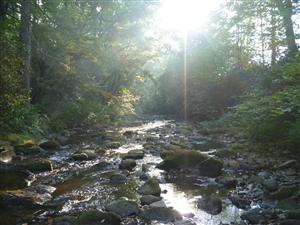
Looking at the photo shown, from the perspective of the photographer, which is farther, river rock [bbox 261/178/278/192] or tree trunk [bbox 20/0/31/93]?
tree trunk [bbox 20/0/31/93]

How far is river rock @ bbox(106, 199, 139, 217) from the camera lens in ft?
21.2

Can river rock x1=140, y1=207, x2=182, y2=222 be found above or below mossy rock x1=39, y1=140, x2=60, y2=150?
below

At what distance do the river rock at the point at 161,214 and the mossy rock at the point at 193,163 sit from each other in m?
3.08

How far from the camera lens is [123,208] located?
6547 mm

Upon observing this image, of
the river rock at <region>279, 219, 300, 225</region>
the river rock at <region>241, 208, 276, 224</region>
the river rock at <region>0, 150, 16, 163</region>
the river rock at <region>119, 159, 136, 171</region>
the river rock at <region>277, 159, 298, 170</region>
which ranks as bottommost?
the river rock at <region>241, 208, 276, 224</region>

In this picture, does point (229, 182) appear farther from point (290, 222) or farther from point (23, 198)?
point (23, 198)

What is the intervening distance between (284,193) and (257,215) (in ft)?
4.25

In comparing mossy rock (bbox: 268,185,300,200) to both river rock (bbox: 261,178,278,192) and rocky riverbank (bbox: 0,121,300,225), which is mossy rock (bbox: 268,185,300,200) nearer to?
rocky riverbank (bbox: 0,121,300,225)

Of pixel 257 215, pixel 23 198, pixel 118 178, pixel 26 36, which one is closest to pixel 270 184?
pixel 257 215

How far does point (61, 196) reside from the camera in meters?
7.61

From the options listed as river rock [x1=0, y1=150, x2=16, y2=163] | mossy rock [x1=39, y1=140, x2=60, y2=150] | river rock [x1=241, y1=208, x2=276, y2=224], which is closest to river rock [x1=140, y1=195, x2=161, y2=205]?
river rock [x1=241, y1=208, x2=276, y2=224]

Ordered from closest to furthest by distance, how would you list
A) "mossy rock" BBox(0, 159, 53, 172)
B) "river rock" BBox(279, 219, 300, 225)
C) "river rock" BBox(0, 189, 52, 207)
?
"river rock" BBox(279, 219, 300, 225)
"river rock" BBox(0, 189, 52, 207)
"mossy rock" BBox(0, 159, 53, 172)

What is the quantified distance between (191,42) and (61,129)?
1579 cm

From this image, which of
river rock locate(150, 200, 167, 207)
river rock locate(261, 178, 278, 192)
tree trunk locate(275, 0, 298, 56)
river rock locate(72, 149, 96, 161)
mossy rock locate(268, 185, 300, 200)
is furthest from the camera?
tree trunk locate(275, 0, 298, 56)
